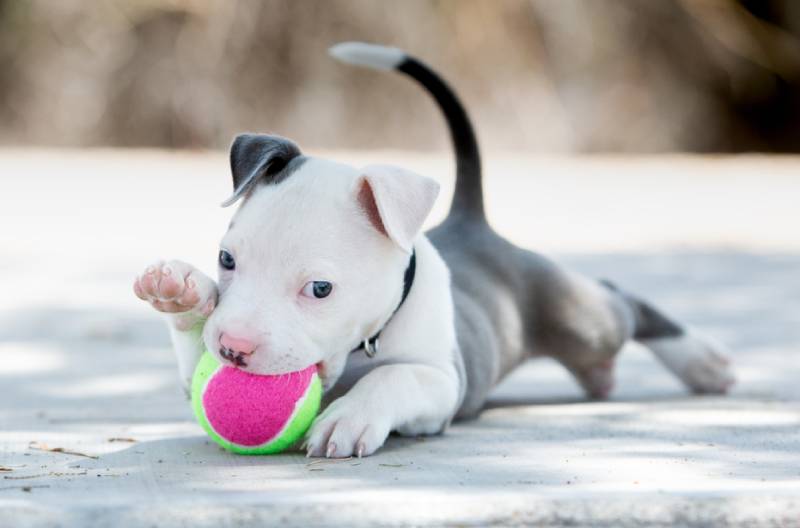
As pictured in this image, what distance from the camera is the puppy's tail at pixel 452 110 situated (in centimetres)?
357

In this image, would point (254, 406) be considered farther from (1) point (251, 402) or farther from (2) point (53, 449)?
(2) point (53, 449)

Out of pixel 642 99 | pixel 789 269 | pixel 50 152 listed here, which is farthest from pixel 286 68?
pixel 789 269

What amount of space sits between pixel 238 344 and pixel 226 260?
26 cm

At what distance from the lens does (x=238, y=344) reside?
8.03ft

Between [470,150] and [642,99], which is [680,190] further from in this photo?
[470,150]

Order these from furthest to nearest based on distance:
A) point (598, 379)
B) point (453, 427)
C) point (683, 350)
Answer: point (683, 350) < point (598, 379) < point (453, 427)

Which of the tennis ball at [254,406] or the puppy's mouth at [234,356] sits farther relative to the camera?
the tennis ball at [254,406]

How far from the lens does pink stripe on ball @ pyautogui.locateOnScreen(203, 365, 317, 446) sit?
8.43 feet

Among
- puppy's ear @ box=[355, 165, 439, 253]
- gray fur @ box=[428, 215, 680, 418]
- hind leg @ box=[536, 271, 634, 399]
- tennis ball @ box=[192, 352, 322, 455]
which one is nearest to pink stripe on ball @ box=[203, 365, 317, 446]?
tennis ball @ box=[192, 352, 322, 455]

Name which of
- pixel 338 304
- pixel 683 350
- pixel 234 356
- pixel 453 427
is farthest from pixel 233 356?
pixel 683 350

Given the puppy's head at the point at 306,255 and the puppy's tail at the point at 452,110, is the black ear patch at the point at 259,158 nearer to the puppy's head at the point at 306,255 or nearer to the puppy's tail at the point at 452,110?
the puppy's head at the point at 306,255

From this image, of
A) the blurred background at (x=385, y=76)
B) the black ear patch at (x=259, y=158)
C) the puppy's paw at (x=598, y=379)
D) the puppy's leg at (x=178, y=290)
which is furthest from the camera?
the blurred background at (x=385, y=76)

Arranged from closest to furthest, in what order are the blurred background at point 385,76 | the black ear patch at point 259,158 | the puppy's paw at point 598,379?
1. the black ear patch at point 259,158
2. the puppy's paw at point 598,379
3. the blurred background at point 385,76

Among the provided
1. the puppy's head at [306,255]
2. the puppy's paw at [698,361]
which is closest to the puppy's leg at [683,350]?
the puppy's paw at [698,361]
